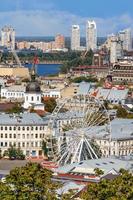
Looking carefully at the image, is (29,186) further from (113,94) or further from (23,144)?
(113,94)

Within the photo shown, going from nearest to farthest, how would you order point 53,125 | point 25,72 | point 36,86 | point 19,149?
point 53,125 < point 19,149 < point 36,86 < point 25,72

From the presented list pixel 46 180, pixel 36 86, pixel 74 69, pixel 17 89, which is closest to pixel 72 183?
pixel 46 180

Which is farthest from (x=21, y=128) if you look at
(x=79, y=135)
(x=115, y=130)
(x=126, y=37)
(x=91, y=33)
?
(x=91, y=33)

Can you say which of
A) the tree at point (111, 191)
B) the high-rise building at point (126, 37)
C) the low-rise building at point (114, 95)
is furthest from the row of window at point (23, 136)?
the high-rise building at point (126, 37)

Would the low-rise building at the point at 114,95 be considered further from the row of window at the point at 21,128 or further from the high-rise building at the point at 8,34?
the high-rise building at the point at 8,34

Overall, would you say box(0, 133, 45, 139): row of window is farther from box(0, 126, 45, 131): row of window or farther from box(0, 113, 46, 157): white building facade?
box(0, 126, 45, 131): row of window

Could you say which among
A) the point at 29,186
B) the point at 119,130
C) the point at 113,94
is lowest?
the point at 113,94

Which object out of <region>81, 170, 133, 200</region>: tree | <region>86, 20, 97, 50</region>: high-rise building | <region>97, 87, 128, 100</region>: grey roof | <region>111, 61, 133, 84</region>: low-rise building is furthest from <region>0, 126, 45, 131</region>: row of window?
<region>86, 20, 97, 50</region>: high-rise building

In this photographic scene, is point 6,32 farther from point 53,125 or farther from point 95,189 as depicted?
point 95,189
